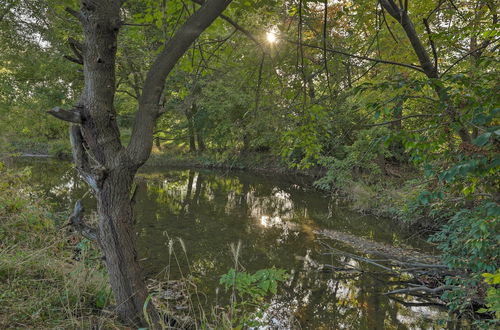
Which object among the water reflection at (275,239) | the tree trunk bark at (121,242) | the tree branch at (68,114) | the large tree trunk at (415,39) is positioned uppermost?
the large tree trunk at (415,39)

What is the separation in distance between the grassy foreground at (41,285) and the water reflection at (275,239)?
0.99 m

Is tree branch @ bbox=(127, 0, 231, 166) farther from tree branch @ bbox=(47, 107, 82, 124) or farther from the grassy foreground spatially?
the grassy foreground

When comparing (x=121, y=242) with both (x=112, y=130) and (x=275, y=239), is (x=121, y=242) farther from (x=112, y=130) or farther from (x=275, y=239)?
(x=275, y=239)

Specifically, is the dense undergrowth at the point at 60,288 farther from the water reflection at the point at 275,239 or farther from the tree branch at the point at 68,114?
the tree branch at the point at 68,114

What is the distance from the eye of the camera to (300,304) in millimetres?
5109

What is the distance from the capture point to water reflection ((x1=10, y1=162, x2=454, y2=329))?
4.84 metres

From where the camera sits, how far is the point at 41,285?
10.4 ft

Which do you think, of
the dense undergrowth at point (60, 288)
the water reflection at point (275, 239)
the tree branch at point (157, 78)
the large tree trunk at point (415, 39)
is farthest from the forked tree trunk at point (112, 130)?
the large tree trunk at point (415, 39)

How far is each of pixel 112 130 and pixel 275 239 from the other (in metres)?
6.48

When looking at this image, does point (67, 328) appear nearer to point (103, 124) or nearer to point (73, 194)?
point (103, 124)

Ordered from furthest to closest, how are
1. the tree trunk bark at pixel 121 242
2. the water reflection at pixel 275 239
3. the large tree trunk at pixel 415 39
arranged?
the water reflection at pixel 275 239 < the tree trunk bark at pixel 121 242 < the large tree trunk at pixel 415 39

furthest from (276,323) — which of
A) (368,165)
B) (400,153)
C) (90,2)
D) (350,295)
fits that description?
(400,153)

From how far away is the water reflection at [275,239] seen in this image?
4.84 m

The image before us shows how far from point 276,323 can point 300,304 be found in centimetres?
76
